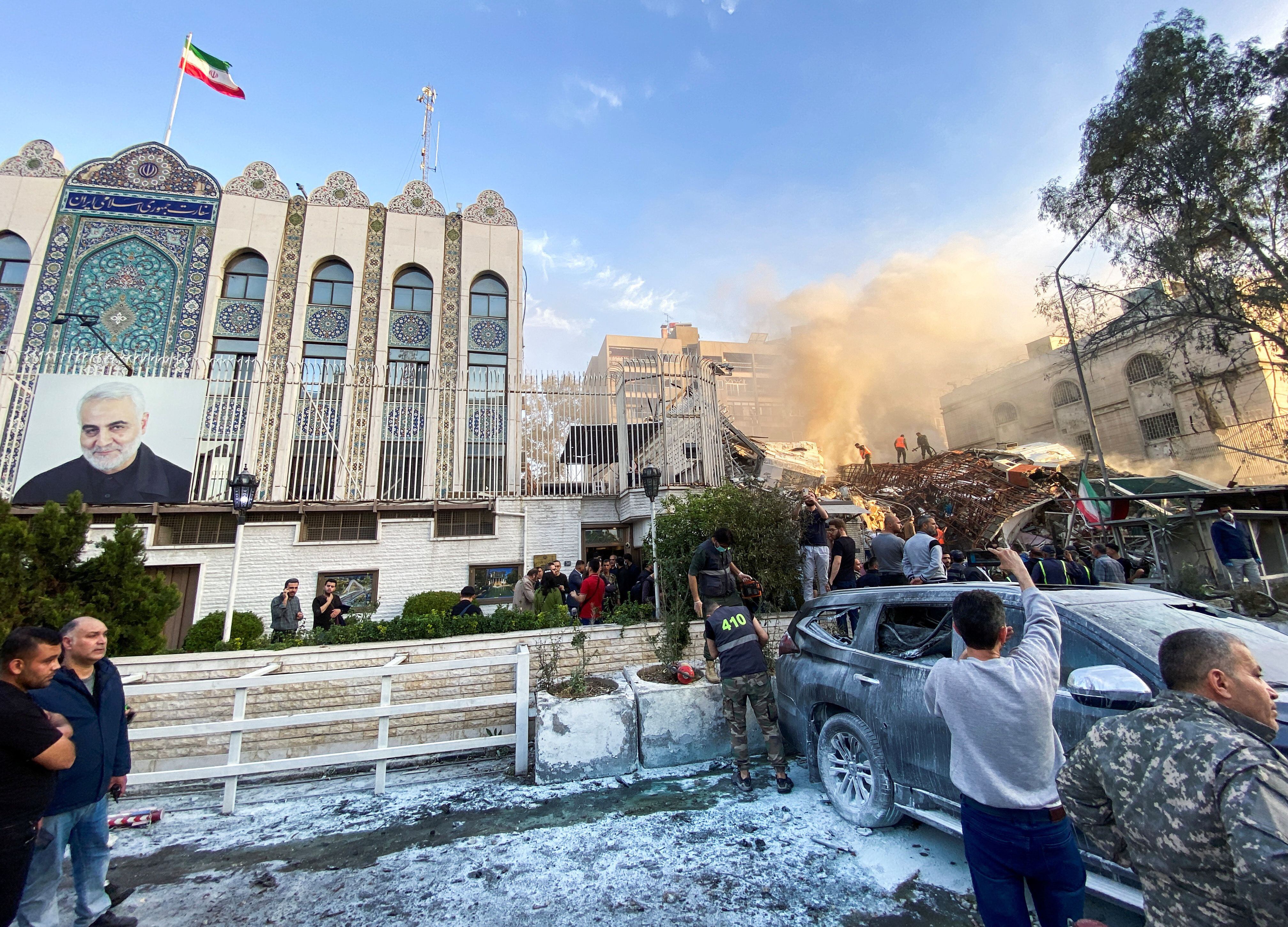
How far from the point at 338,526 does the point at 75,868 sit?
9.79 meters

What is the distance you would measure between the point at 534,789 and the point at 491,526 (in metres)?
8.54

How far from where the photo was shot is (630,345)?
70.2 meters

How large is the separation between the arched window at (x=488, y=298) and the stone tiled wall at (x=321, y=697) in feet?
39.0

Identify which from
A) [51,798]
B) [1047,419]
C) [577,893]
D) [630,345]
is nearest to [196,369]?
[51,798]

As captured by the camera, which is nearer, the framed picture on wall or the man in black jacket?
the man in black jacket

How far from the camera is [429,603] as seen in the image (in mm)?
11297

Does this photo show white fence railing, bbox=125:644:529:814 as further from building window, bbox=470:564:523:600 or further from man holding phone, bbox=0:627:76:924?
building window, bbox=470:564:523:600

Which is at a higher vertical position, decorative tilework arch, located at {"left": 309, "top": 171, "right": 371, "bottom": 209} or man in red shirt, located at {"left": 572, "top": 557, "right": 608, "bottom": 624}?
decorative tilework arch, located at {"left": 309, "top": 171, "right": 371, "bottom": 209}

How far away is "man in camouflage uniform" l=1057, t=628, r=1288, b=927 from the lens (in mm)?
1209

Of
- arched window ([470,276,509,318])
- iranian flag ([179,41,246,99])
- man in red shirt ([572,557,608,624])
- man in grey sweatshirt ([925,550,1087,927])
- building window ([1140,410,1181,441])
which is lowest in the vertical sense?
man in grey sweatshirt ([925,550,1087,927])

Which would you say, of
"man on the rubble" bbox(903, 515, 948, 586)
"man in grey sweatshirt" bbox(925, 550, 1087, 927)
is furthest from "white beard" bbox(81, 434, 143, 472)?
"man in grey sweatshirt" bbox(925, 550, 1087, 927)

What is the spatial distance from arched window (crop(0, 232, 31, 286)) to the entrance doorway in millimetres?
9727

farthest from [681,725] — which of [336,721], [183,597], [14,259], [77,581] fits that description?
[14,259]

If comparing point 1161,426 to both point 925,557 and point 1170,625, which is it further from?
point 1170,625
